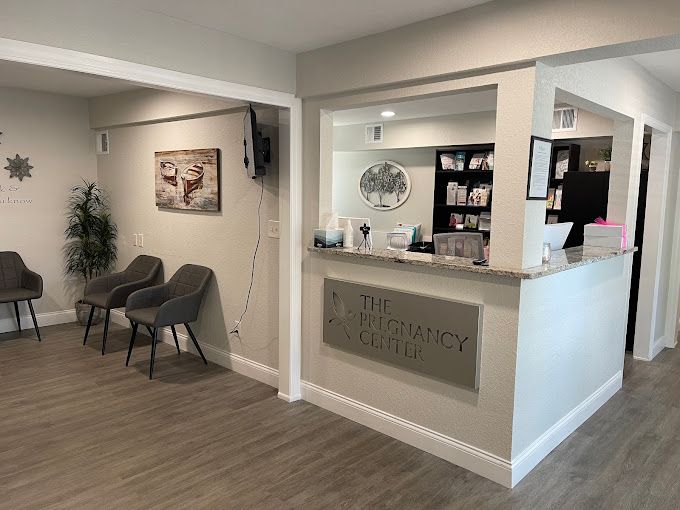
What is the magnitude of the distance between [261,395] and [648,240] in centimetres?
375

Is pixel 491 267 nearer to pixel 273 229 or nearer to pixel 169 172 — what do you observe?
pixel 273 229

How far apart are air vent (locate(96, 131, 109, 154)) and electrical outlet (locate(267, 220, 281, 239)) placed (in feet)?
9.30

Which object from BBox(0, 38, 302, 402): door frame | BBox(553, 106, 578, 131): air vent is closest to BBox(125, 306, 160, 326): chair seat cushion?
BBox(0, 38, 302, 402): door frame

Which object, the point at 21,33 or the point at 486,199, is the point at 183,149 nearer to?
the point at 21,33

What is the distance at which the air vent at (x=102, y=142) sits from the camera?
564 centimetres

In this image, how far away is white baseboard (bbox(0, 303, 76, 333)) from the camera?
5.30m

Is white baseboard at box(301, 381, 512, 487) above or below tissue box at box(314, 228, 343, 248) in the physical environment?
below

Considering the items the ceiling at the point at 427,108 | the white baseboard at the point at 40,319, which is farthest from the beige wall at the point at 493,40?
the white baseboard at the point at 40,319

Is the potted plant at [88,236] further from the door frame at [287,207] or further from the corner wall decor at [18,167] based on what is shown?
the door frame at [287,207]

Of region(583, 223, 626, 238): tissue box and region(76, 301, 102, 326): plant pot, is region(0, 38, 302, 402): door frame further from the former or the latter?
region(76, 301, 102, 326): plant pot

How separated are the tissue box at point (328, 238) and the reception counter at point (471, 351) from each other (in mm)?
71

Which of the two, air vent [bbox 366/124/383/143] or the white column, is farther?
air vent [bbox 366/124/383/143]

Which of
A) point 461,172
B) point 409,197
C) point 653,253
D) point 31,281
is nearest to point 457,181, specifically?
point 461,172

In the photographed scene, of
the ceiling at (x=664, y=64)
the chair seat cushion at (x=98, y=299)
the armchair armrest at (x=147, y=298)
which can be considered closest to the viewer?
the ceiling at (x=664, y=64)
